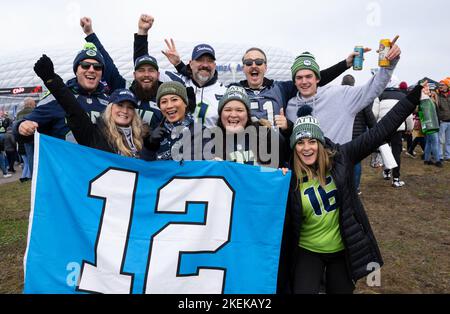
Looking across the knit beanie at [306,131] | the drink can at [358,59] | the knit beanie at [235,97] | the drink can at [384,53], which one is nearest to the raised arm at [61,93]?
the knit beanie at [235,97]

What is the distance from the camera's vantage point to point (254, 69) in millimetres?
3684

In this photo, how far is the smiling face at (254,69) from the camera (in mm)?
3682

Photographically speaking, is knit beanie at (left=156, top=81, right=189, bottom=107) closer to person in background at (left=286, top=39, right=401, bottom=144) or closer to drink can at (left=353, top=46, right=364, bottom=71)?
person in background at (left=286, top=39, right=401, bottom=144)

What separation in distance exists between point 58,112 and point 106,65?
1.21 m

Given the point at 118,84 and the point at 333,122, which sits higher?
the point at 118,84

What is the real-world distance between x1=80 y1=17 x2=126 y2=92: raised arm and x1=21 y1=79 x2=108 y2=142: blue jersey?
82cm

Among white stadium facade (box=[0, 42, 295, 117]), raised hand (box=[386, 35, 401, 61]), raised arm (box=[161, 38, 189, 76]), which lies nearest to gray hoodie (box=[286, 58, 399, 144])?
raised hand (box=[386, 35, 401, 61])

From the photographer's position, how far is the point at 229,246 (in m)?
2.89

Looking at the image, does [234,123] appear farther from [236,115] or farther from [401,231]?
[401,231]

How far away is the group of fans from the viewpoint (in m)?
2.77

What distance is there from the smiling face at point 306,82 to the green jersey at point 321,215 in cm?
96

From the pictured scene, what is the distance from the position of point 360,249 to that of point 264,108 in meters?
1.60
